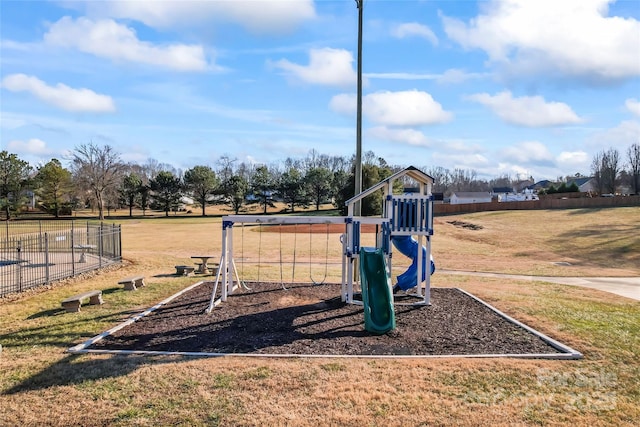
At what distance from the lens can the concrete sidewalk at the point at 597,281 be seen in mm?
14562

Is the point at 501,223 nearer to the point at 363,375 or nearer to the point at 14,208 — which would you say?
the point at 363,375

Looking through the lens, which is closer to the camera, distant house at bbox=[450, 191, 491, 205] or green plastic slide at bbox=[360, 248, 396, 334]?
green plastic slide at bbox=[360, 248, 396, 334]

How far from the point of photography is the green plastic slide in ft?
27.3

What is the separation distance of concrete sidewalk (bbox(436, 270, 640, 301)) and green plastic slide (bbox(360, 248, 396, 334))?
945 cm

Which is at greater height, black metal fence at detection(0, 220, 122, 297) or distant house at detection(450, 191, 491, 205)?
distant house at detection(450, 191, 491, 205)

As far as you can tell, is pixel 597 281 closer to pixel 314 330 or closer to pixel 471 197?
pixel 314 330

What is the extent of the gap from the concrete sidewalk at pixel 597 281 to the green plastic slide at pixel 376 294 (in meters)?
9.45

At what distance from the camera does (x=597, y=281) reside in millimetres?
16891

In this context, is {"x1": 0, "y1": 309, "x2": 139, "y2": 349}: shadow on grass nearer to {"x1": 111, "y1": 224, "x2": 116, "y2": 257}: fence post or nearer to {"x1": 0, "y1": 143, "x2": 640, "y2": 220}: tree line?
{"x1": 111, "y1": 224, "x2": 116, "y2": 257}: fence post

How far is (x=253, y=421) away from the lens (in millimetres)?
4906

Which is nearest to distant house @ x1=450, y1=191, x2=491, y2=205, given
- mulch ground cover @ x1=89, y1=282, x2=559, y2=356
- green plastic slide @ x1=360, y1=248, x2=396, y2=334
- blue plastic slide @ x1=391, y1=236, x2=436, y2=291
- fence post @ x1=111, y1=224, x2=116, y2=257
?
fence post @ x1=111, y1=224, x2=116, y2=257

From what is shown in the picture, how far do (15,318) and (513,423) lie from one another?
992cm

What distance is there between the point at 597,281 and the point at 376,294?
1261 centimetres

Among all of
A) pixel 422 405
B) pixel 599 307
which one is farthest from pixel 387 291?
pixel 599 307
